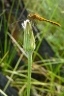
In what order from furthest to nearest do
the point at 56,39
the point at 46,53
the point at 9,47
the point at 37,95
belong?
the point at 56,39 → the point at 46,53 → the point at 9,47 → the point at 37,95

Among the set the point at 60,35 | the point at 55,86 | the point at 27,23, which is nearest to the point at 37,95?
the point at 55,86

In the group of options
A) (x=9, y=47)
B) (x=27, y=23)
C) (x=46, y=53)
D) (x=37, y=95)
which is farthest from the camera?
(x=46, y=53)

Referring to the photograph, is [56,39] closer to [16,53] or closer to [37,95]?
[16,53]

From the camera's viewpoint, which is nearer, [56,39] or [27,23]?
[27,23]

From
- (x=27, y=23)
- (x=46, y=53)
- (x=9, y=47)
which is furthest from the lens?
(x=46, y=53)

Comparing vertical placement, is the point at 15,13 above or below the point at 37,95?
above

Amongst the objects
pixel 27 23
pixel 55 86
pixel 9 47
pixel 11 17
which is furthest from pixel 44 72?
pixel 27 23

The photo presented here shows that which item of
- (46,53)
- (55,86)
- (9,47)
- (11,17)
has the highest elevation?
(11,17)

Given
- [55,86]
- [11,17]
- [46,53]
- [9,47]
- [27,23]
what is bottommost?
[55,86]

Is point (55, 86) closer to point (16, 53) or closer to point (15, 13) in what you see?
point (16, 53)
